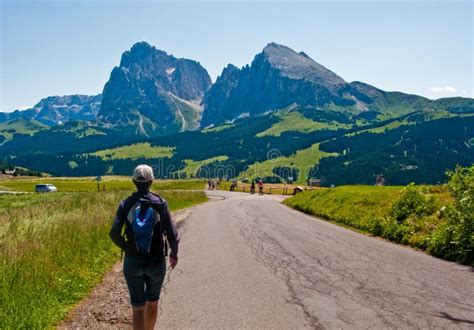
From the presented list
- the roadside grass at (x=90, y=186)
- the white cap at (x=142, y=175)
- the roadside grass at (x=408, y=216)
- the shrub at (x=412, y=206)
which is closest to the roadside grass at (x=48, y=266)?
the white cap at (x=142, y=175)

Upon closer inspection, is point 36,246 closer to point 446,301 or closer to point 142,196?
point 142,196

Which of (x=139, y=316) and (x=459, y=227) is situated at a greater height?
(x=459, y=227)

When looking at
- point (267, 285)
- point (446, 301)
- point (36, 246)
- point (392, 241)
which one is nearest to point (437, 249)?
point (392, 241)

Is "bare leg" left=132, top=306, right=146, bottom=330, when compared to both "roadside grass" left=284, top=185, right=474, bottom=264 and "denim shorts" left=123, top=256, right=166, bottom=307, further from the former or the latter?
"roadside grass" left=284, top=185, right=474, bottom=264

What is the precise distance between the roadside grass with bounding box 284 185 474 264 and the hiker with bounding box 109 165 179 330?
9.49 m

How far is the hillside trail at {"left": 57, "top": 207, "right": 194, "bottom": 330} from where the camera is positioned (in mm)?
7723

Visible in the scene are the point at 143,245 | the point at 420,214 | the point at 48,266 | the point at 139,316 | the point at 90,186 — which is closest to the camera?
the point at 143,245

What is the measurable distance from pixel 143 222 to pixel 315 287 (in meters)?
5.07

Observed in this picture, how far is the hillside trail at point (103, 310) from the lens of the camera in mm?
7723

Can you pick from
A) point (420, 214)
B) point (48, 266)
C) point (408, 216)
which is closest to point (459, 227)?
point (420, 214)

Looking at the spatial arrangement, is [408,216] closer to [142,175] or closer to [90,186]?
[142,175]

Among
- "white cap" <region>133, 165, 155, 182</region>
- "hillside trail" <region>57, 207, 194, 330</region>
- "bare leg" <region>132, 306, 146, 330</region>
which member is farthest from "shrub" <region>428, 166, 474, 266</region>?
Answer: "white cap" <region>133, 165, 155, 182</region>

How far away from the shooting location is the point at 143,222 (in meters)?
6.27

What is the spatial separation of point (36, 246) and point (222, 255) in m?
5.66
